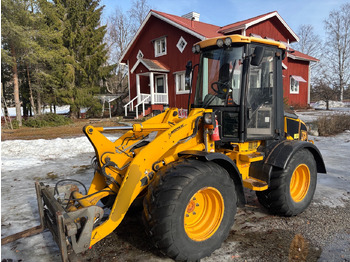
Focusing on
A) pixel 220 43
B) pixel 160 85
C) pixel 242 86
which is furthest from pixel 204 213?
pixel 160 85

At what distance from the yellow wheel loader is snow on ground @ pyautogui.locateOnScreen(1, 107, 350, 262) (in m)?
0.46

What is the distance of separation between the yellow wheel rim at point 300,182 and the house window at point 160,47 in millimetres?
17230

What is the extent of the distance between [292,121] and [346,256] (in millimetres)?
2268

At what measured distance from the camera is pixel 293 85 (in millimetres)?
23859

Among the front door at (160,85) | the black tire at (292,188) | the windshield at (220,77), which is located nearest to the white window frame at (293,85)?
the front door at (160,85)

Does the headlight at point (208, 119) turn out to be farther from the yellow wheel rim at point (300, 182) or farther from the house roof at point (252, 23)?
the house roof at point (252, 23)

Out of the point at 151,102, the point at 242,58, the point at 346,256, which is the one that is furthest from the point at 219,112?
the point at 151,102

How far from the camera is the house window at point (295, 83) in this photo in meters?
23.1

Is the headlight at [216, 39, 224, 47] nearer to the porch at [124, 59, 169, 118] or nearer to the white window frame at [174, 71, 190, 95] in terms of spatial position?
the porch at [124, 59, 169, 118]

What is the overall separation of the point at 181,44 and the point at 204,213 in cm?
1707

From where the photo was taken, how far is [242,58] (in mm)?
3617

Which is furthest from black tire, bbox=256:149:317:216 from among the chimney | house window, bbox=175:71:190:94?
the chimney

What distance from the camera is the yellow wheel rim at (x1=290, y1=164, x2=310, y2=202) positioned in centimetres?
417

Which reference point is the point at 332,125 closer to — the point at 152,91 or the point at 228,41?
the point at 228,41
